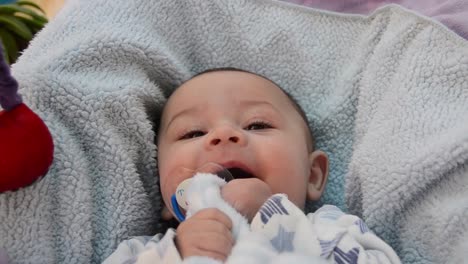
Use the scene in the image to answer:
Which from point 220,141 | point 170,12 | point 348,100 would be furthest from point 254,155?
point 170,12

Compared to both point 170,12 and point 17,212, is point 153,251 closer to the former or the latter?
point 17,212

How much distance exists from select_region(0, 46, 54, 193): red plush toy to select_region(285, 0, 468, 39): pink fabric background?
78 centimetres

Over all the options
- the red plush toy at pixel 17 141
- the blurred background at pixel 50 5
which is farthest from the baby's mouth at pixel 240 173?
the blurred background at pixel 50 5

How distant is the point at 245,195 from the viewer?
2.83 ft

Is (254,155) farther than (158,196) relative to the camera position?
No

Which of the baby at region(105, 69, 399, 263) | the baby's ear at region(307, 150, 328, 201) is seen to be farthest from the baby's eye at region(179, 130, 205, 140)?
the baby's ear at region(307, 150, 328, 201)

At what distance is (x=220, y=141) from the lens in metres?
0.96

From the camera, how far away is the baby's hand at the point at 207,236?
771 mm

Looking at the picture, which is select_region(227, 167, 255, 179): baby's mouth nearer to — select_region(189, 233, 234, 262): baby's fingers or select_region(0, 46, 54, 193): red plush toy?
select_region(189, 233, 234, 262): baby's fingers

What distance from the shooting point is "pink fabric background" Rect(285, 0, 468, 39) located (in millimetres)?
1186

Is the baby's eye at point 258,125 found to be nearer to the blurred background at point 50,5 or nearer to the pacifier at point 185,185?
the pacifier at point 185,185

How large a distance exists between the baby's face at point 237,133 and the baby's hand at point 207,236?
0.14 meters

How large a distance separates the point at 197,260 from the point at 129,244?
0.80ft

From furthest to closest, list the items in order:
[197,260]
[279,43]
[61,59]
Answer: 1. [279,43]
2. [61,59]
3. [197,260]
